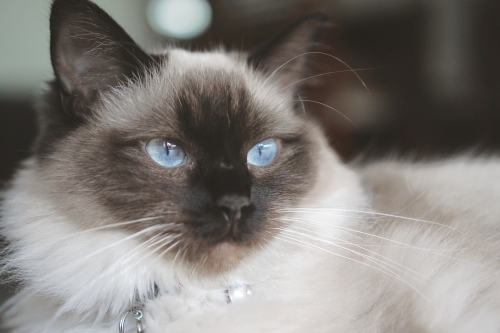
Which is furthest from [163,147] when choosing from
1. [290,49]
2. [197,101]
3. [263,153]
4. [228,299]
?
[290,49]

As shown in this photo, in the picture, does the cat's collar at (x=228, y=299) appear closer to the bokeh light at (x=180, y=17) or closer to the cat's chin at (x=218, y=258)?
the cat's chin at (x=218, y=258)

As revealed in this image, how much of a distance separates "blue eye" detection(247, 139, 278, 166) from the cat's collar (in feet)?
0.90

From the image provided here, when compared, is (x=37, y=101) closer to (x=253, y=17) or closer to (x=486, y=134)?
(x=253, y=17)

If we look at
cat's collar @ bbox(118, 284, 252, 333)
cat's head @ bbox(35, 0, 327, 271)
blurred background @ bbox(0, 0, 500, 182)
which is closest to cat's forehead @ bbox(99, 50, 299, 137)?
cat's head @ bbox(35, 0, 327, 271)

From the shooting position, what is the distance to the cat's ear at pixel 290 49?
3.44 feet

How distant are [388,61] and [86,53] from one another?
1943 millimetres

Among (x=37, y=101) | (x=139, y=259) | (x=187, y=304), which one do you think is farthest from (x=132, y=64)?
(x=187, y=304)

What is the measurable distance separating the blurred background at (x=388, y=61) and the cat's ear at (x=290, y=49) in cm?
87

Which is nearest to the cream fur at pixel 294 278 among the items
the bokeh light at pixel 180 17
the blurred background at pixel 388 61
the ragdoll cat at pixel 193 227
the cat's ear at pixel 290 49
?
the ragdoll cat at pixel 193 227

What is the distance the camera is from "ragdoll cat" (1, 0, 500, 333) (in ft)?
2.60

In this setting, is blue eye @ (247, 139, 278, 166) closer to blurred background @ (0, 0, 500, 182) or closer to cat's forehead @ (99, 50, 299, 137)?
cat's forehead @ (99, 50, 299, 137)

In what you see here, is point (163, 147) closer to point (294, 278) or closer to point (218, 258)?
point (218, 258)

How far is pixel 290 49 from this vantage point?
3.59ft

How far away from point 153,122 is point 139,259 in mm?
285
